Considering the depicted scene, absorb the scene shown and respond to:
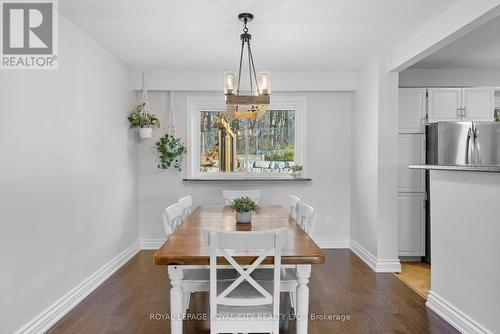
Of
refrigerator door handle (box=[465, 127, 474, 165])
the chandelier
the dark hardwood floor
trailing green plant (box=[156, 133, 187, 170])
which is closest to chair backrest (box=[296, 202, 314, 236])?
the dark hardwood floor

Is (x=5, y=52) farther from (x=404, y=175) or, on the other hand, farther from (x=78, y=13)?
(x=404, y=175)

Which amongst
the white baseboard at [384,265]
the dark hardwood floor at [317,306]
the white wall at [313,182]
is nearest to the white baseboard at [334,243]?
the white wall at [313,182]

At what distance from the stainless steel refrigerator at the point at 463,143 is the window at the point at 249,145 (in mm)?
1727

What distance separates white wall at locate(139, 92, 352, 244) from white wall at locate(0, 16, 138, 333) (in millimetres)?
696

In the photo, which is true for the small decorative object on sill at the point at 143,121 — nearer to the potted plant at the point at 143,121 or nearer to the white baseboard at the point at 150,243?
the potted plant at the point at 143,121

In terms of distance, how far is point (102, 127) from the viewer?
364cm

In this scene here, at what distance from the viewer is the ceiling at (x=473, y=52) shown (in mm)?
3473

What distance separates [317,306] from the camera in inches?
117

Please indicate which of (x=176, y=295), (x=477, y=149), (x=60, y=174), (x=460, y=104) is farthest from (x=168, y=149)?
(x=460, y=104)

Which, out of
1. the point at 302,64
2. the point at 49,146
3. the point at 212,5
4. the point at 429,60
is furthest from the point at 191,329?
the point at 429,60

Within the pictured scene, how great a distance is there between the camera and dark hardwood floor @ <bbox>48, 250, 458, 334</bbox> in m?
2.59

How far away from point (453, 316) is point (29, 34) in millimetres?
3855

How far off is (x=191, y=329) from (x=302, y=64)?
3302 mm

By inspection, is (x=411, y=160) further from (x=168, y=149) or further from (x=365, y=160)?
(x=168, y=149)
